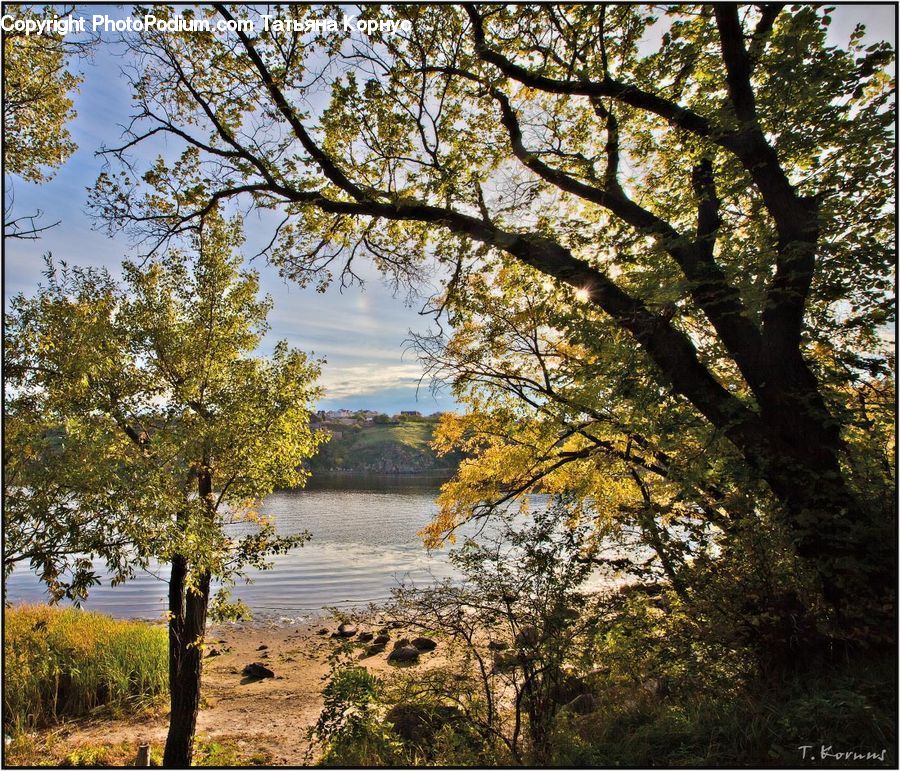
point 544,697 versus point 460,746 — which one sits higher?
point 544,697

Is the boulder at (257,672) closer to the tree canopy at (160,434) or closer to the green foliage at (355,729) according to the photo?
the tree canopy at (160,434)

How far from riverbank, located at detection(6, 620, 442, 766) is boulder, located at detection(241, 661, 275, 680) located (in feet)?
0.50

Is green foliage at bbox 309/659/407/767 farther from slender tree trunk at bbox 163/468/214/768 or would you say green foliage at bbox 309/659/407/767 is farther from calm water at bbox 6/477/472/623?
calm water at bbox 6/477/472/623

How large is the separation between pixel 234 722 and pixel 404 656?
5215 mm

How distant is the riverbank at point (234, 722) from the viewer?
365 inches

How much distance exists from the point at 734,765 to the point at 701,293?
4334mm

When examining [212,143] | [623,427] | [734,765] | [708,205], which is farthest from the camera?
[212,143]

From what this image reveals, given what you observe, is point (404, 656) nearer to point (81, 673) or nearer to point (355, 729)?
point (81, 673)

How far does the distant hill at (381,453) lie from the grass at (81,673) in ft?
281

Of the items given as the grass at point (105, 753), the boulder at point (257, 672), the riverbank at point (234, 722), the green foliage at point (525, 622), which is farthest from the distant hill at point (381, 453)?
the green foliage at point (525, 622)

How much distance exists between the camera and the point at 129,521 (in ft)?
20.7

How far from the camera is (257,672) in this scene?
14.6 m

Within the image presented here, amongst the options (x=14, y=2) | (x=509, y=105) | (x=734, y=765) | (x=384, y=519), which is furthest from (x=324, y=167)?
(x=384, y=519)

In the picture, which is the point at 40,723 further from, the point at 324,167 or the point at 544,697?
the point at 324,167
